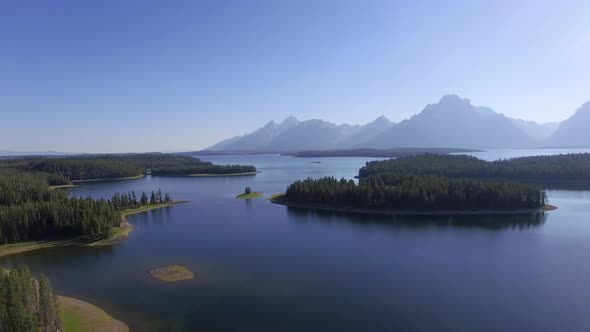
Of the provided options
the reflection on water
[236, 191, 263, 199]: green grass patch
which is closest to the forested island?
the reflection on water

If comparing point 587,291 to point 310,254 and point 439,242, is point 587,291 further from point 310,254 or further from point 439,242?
point 310,254

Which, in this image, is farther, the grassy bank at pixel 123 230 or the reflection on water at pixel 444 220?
the reflection on water at pixel 444 220

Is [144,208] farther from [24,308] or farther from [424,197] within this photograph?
[24,308]

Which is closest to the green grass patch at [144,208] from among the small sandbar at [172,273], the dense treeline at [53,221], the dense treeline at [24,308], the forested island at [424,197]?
the dense treeline at [53,221]

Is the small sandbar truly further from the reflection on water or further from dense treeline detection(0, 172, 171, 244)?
the reflection on water

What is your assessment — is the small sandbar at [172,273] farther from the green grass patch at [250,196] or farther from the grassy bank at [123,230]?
the green grass patch at [250,196]

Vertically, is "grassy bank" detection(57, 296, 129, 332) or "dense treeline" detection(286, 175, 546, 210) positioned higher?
"dense treeline" detection(286, 175, 546, 210)

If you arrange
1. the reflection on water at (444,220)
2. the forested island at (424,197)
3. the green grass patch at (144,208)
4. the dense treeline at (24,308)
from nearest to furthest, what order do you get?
the dense treeline at (24,308) → the reflection on water at (444,220) → the forested island at (424,197) → the green grass patch at (144,208)

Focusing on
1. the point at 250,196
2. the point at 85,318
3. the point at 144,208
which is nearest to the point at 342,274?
the point at 85,318
